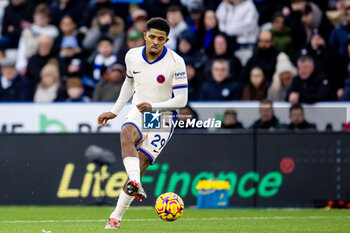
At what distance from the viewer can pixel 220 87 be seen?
15.3 metres

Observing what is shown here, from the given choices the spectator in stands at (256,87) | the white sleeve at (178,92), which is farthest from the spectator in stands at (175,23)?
the white sleeve at (178,92)

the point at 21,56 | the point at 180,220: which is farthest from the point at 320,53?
the point at 21,56

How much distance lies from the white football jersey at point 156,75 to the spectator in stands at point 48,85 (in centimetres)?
797

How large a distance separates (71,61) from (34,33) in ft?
5.82

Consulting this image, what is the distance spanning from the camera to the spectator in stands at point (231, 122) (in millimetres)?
13727

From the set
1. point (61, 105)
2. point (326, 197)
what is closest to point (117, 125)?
point (61, 105)

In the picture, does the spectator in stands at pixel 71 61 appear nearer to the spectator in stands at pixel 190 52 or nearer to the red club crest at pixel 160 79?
the spectator in stands at pixel 190 52

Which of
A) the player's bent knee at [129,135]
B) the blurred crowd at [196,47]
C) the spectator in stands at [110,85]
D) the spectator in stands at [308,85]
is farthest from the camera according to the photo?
the spectator in stands at [110,85]

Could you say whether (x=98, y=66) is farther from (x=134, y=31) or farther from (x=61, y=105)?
(x=61, y=105)

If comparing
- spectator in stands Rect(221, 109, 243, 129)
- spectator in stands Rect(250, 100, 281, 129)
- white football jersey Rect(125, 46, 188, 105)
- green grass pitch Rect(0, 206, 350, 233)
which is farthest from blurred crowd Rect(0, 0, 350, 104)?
white football jersey Rect(125, 46, 188, 105)

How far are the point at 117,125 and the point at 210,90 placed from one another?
208cm

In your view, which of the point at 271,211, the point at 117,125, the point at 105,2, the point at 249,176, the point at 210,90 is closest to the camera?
the point at 271,211

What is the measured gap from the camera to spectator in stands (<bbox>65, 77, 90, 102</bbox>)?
16312mm

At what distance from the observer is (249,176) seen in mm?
13422
